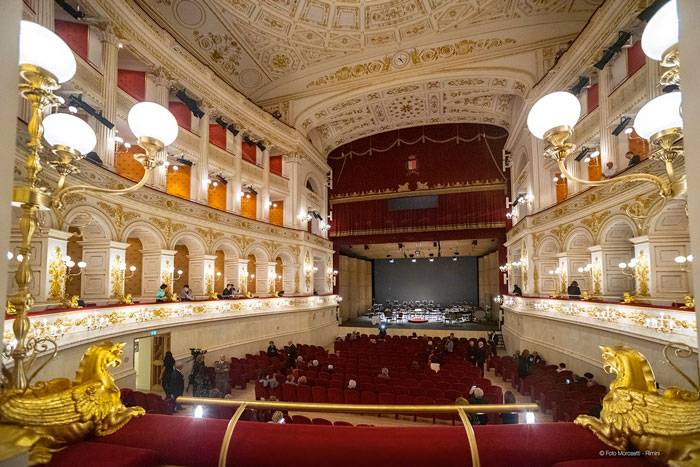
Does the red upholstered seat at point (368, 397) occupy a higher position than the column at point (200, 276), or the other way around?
the column at point (200, 276)

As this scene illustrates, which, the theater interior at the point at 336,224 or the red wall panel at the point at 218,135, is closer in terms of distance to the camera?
the theater interior at the point at 336,224

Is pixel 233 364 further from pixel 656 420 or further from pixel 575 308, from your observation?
pixel 656 420

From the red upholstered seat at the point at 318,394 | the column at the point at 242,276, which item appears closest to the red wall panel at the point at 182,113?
the column at the point at 242,276

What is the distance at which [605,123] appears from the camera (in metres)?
10.2

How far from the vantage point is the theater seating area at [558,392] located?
22.6ft

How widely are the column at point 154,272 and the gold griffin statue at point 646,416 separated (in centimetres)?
1176

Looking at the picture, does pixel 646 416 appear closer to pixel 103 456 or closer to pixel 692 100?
pixel 692 100

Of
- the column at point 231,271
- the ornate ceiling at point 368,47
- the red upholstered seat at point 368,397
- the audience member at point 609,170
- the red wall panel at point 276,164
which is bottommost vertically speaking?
the red upholstered seat at point 368,397

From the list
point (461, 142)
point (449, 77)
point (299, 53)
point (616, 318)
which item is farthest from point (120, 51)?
point (461, 142)

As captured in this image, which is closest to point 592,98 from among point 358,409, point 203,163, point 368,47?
point 368,47

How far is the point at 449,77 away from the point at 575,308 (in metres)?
11.8

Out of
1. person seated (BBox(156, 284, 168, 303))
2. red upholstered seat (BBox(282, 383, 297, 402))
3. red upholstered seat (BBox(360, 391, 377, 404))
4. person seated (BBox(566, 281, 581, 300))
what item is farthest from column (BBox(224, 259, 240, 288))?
person seated (BBox(566, 281, 581, 300))

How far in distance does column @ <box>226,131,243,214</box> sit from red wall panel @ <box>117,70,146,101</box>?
4123 millimetres

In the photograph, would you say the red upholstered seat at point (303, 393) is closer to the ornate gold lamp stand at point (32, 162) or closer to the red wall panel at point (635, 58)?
the ornate gold lamp stand at point (32, 162)
